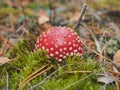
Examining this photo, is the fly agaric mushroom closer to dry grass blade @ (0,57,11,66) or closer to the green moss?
the green moss

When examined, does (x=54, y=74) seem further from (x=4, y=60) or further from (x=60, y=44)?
(x=4, y=60)

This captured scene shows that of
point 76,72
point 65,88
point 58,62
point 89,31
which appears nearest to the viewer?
point 65,88

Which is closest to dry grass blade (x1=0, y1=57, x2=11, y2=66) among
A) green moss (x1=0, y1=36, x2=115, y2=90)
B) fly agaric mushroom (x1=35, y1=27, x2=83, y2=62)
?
green moss (x1=0, y1=36, x2=115, y2=90)

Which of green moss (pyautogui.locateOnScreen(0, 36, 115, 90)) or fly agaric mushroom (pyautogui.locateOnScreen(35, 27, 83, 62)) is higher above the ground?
fly agaric mushroom (pyautogui.locateOnScreen(35, 27, 83, 62))

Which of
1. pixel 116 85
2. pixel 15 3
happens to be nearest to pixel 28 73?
pixel 116 85

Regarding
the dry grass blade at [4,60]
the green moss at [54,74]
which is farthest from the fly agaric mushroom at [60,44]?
the dry grass blade at [4,60]

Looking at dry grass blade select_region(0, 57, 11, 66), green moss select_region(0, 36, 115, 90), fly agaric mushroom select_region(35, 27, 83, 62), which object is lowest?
green moss select_region(0, 36, 115, 90)

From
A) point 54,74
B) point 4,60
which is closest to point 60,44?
point 54,74

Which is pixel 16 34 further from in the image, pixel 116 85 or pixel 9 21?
pixel 116 85
